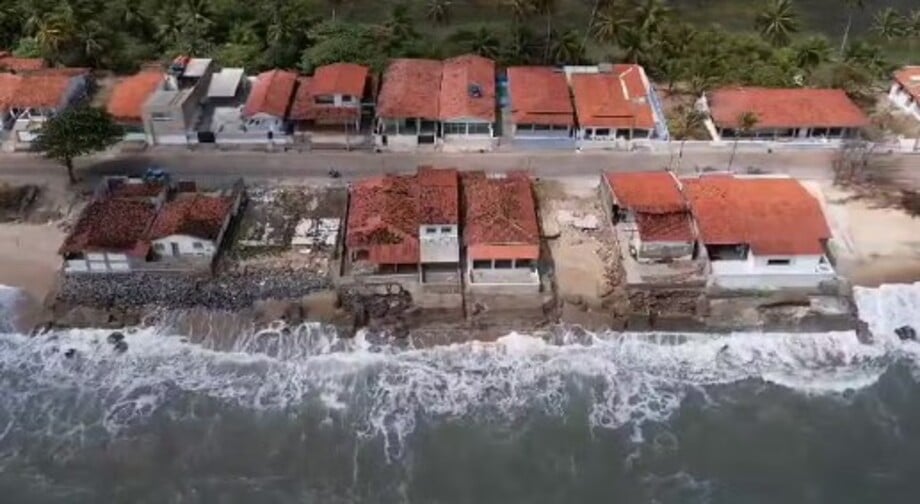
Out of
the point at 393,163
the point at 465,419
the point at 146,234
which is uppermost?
the point at 393,163

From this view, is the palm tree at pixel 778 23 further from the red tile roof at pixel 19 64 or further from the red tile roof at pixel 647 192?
the red tile roof at pixel 19 64

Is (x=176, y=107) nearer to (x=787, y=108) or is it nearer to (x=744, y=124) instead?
(x=744, y=124)

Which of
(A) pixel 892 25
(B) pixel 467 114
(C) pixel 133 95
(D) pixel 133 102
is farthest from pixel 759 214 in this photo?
(C) pixel 133 95

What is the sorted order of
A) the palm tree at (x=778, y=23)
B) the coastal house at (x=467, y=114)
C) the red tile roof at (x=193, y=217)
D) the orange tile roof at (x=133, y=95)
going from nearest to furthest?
the red tile roof at (x=193, y=217)
the orange tile roof at (x=133, y=95)
the coastal house at (x=467, y=114)
the palm tree at (x=778, y=23)

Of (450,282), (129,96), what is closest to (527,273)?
(450,282)

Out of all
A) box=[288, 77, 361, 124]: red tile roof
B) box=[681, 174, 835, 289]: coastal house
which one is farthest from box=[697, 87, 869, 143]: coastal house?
box=[288, 77, 361, 124]: red tile roof

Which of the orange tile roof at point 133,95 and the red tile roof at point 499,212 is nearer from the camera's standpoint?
the red tile roof at point 499,212

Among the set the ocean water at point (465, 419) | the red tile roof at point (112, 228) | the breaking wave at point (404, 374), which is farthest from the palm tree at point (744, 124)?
the red tile roof at point (112, 228)
